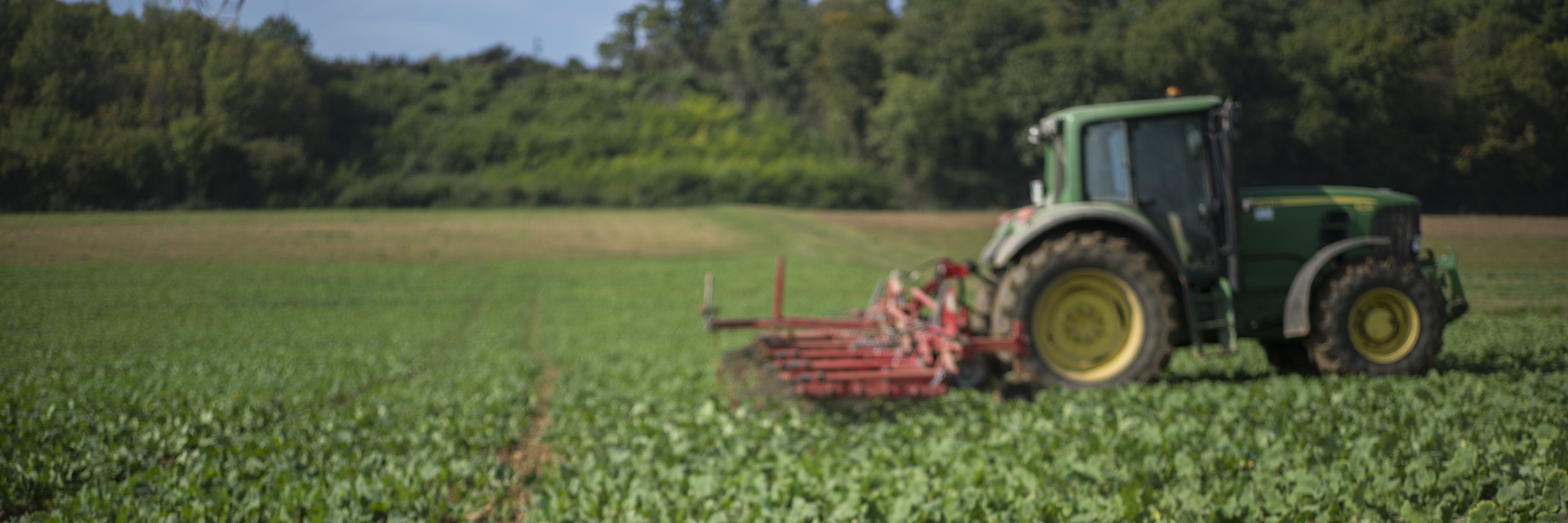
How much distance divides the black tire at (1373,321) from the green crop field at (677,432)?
9.3 inches

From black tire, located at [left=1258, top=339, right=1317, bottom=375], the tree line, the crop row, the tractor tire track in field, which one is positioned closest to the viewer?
the crop row

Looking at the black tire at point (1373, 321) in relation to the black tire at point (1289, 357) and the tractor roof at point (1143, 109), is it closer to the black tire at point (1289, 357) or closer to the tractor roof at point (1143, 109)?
the black tire at point (1289, 357)

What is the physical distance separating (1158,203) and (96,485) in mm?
7237

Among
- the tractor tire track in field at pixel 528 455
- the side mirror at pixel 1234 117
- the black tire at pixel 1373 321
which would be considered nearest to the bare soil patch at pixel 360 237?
the tractor tire track in field at pixel 528 455

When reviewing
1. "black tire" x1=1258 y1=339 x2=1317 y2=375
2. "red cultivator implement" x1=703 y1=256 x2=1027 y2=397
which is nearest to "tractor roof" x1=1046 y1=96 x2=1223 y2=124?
"red cultivator implement" x1=703 y1=256 x2=1027 y2=397

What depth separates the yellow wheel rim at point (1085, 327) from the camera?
6.35 meters

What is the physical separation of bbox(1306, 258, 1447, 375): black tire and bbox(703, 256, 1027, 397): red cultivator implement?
2.18 metres

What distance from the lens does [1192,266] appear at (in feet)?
21.1

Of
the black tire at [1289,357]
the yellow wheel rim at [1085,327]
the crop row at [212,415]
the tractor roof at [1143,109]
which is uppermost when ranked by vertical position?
the tractor roof at [1143,109]

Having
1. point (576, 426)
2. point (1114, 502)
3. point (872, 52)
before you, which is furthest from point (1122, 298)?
point (872, 52)

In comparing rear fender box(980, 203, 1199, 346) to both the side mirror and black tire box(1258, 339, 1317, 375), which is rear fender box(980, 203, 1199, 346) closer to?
the side mirror

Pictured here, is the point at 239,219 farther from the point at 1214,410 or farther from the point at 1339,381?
the point at 1339,381

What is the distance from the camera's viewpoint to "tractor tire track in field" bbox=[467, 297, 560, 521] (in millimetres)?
4691

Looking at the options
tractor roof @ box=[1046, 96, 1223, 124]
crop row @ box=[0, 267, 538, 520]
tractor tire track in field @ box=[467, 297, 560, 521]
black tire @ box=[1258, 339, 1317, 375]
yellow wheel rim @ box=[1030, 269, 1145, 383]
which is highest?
tractor roof @ box=[1046, 96, 1223, 124]
